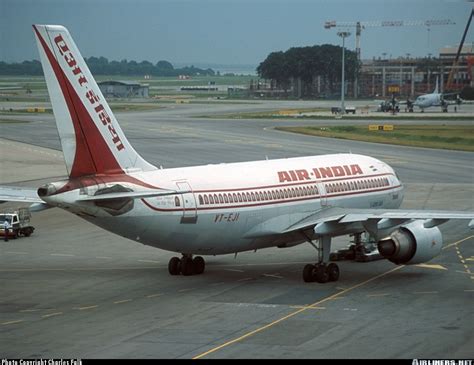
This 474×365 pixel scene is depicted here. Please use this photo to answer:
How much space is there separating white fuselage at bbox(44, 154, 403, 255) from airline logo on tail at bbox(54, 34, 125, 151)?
178 centimetres

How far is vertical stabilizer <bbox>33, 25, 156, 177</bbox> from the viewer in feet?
142

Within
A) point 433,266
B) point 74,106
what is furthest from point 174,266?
point 433,266

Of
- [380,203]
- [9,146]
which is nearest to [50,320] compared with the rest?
[380,203]

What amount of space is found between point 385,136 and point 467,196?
54.6 m

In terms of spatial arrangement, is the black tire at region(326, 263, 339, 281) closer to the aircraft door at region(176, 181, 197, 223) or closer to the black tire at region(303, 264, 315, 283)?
the black tire at region(303, 264, 315, 283)

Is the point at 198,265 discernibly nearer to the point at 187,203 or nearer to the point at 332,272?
the point at 187,203

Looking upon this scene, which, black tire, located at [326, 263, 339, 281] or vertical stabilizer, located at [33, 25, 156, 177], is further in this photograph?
black tire, located at [326, 263, 339, 281]

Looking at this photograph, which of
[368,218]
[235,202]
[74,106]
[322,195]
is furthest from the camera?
[322,195]

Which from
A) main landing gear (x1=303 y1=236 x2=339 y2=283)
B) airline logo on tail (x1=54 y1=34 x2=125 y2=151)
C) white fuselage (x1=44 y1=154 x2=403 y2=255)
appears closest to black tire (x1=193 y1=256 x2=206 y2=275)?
white fuselage (x1=44 y1=154 x2=403 y2=255)

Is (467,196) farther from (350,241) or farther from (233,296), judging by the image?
(233,296)

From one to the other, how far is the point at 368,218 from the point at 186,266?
28.4ft

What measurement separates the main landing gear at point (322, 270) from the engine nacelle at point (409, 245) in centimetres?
236

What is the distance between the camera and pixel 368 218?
4866 cm

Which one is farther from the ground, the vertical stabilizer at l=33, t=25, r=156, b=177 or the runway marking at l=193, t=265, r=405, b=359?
the vertical stabilizer at l=33, t=25, r=156, b=177
